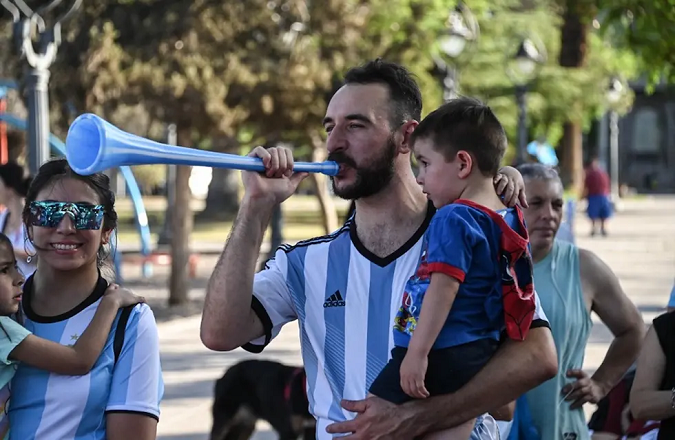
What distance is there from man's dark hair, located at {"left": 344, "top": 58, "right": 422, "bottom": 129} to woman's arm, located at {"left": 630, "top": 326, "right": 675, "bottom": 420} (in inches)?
55.4

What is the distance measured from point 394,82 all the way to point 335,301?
2.22 ft

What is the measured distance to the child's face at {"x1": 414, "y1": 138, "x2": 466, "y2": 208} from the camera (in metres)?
3.05

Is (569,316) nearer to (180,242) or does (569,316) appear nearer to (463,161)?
(463,161)

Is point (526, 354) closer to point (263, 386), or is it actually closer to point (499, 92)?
point (263, 386)

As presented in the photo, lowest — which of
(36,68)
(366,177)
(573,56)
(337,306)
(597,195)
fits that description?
(597,195)

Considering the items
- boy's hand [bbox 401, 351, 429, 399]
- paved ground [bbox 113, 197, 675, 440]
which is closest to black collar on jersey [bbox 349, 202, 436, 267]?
boy's hand [bbox 401, 351, 429, 399]

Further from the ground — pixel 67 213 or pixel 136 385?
pixel 67 213

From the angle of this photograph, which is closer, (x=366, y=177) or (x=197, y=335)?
(x=366, y=177)

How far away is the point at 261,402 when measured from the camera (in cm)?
653

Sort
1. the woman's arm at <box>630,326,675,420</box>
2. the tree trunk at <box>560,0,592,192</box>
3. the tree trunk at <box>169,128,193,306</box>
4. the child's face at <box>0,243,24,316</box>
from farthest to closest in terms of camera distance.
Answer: the tree trunk at <box>169,128,193,306</box> < the tree trunk at <box>560,0,592,192</box> < the woman's arm at <box>630,326,675,420</box> < the child's face at <box>0,243,24,316</box>

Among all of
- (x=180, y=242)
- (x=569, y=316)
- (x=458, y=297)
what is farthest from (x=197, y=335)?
(x=458, y=297)

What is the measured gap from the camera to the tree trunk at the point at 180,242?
51.9ft

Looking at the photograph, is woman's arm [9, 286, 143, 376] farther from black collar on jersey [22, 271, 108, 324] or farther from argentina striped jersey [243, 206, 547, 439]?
argentina striped jersey [243, 206, 547, 439]

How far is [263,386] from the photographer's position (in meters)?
6.45
